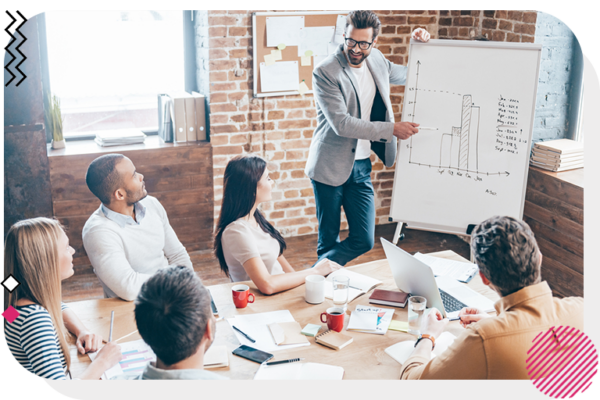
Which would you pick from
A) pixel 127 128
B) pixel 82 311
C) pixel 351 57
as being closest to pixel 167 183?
pixel 127 128

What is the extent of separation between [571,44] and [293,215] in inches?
84.5

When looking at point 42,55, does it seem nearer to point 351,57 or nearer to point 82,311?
point 351,57

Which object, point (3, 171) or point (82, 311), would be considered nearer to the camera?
point (82, 311)

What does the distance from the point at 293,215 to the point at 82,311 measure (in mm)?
2523

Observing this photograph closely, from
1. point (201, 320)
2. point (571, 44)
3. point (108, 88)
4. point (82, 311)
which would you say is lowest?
point (82, 311)

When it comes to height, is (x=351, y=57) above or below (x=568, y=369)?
above

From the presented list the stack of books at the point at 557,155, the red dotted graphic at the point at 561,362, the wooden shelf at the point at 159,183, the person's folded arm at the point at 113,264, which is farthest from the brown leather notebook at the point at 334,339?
the wooden shelf at the point at 159,183

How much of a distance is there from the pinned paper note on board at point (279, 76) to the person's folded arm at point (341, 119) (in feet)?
3.46

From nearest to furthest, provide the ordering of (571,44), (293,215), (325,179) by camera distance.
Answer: (325,179) → (571,44) → (293,215)

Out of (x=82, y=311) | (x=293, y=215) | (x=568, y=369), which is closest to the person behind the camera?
(x=568, y=369)

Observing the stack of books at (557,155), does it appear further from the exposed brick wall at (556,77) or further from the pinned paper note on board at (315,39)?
the pinned paper note on board at (315,39)

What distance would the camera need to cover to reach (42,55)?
3.66 meters

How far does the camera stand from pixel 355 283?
2.17 meters

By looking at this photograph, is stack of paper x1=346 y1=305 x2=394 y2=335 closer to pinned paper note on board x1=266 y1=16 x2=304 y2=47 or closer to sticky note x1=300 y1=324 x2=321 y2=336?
sticky note x1=300 y1=324 x2=321 y2=336
